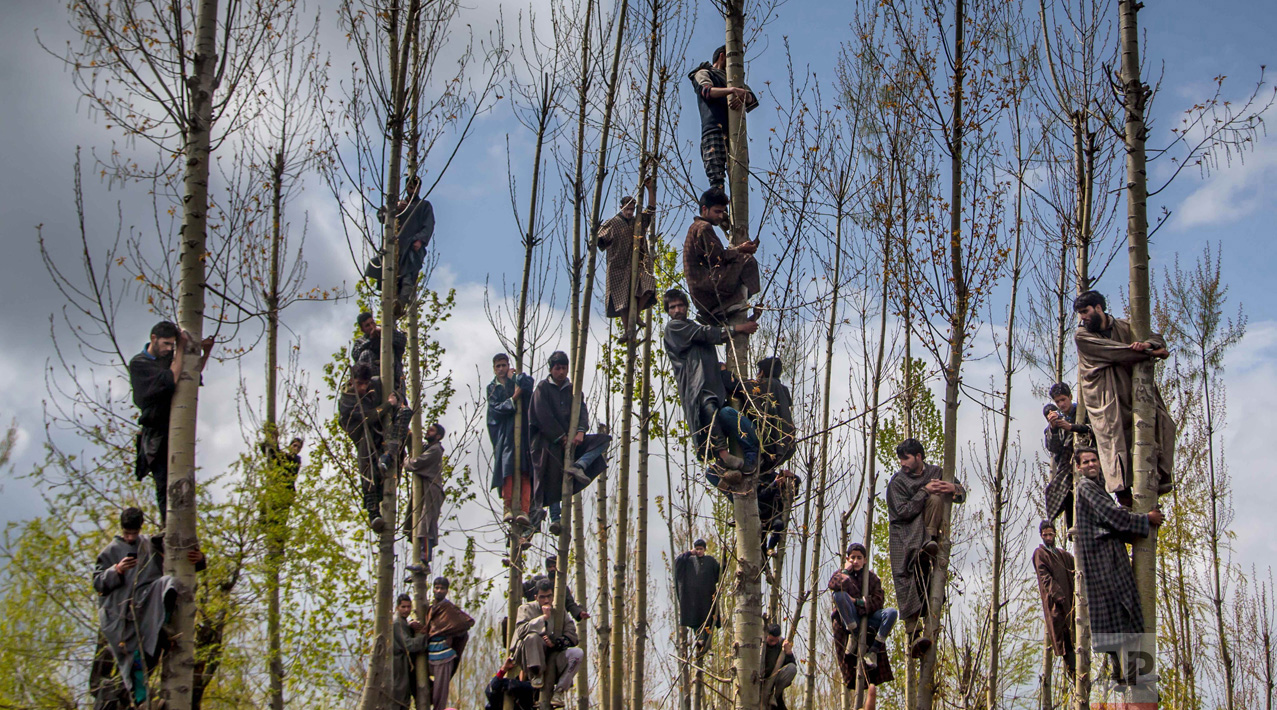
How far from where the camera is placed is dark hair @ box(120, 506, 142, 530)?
308 inches

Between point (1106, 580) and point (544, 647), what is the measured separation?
5.34 m

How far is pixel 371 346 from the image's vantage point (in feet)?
40.3

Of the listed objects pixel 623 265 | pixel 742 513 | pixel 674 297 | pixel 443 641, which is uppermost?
pixel 623 265

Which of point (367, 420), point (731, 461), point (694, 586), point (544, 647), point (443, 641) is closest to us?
point (731, 461)

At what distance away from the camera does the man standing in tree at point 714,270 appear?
25.0 feet

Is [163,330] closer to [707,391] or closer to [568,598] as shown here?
[707,391]

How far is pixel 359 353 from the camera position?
1230cm

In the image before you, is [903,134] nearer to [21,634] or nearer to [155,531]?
[155,531]

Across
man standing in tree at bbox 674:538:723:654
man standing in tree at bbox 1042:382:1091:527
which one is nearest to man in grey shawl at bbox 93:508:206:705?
man standing in tree at bbox 674:538:723:654

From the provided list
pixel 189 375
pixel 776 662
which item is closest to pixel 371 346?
pixel 189 375

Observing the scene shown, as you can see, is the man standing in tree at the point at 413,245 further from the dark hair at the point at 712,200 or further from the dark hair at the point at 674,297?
the dark hair at the point at 712,200

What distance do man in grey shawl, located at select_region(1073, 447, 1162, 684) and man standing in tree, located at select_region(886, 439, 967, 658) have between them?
4.35 feet

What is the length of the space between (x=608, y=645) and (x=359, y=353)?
4.52 m

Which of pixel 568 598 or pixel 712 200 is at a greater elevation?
pixel 712 200
